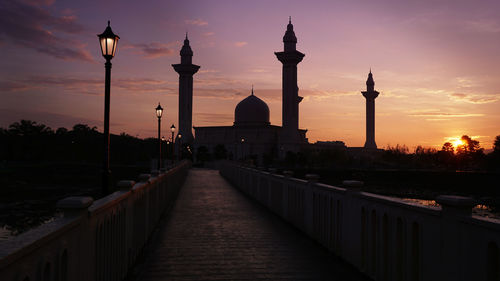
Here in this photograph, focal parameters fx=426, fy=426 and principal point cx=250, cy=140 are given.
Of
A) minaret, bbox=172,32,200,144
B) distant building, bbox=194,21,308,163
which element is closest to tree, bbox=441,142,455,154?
distant building, bbox=194,21,308,163

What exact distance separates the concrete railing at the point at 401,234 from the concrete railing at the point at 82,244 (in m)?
3.37

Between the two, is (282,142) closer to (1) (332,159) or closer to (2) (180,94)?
(1) (332,159)

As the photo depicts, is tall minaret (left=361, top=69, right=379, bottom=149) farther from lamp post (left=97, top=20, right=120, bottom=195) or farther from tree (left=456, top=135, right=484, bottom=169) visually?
lamp post (left=97, top=20, right=120, bottom=195)

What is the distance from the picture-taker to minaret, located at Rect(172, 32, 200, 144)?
111 meters

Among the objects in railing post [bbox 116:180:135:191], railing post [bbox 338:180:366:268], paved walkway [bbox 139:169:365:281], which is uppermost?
railing post [bbox 116:180:135:191]

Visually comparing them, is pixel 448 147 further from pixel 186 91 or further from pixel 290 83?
pixel 186 91

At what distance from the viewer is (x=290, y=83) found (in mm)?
93375

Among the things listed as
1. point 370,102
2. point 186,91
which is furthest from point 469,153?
point 186,91

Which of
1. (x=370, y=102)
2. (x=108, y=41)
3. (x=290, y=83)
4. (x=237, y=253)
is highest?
(x=290, y=83)

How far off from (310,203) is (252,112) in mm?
108109

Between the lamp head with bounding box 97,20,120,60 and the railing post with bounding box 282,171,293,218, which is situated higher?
the lamp head with bounding box 97,20,120,60

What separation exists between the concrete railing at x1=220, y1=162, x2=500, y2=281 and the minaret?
340ft

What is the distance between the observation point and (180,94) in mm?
111375

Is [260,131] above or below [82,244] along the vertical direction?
above
